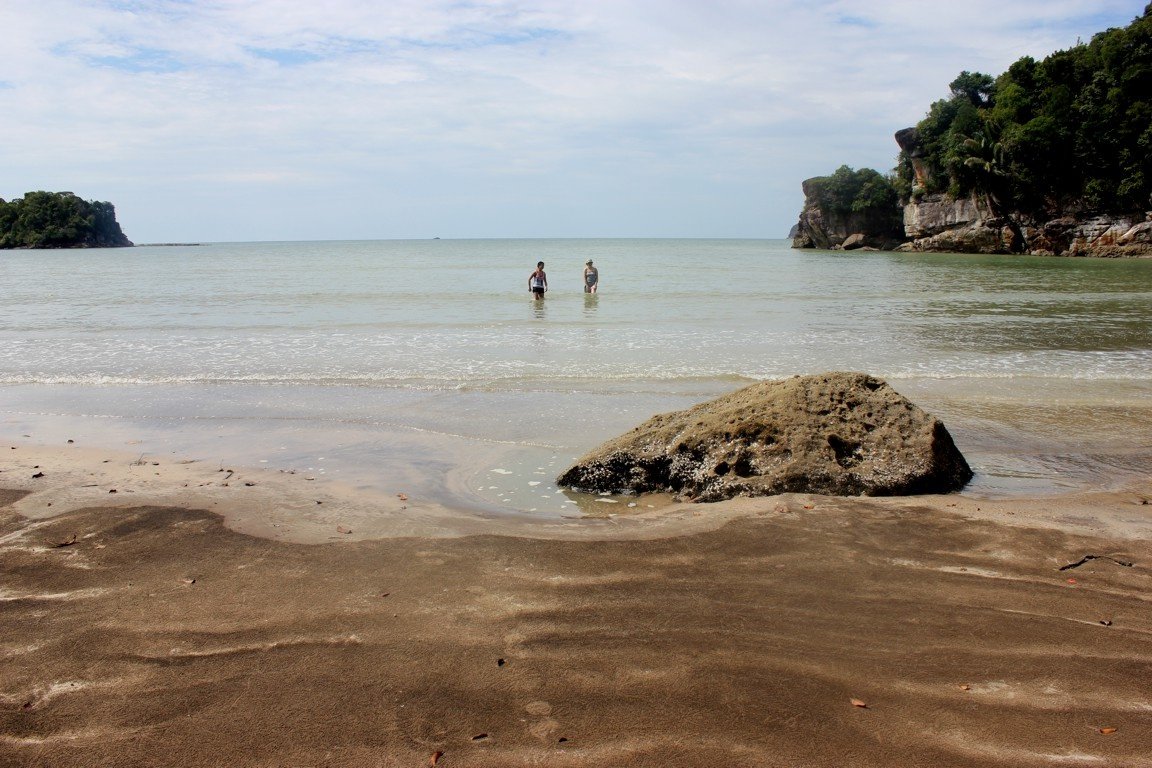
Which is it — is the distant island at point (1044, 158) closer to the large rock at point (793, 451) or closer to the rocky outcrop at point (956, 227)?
the rocky outcrop at point (956, 227)

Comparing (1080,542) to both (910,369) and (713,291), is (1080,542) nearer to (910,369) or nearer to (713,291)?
(910,369)

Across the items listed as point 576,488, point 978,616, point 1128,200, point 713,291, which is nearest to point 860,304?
point 713,291

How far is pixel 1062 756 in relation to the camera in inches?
97.3

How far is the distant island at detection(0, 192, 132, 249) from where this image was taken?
115 meters

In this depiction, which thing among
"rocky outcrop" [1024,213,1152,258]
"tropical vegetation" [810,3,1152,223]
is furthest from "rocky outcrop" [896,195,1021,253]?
"rocky outcrop" [1024,213,1152,258]

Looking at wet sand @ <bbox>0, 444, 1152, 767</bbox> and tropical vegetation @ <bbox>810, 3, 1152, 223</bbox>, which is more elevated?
tropical vegetation @ <bbox>810, 3, 1152, 223</bbox>

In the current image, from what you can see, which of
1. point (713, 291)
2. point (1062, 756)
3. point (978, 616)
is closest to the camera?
Answer: point (1062, 756)

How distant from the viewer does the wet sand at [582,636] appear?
262 cm

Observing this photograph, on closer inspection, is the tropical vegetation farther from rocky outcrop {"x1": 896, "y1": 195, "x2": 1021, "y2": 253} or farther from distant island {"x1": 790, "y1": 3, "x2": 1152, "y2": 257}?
rocky outcrop {"x1": 896, "y1": 195, "x2": 1021, "y2": 253}

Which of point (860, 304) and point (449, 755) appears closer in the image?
point (449, 755)

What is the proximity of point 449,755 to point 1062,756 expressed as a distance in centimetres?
202

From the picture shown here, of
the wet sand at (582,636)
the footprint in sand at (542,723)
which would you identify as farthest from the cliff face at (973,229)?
the footprint in sand at (542,723)

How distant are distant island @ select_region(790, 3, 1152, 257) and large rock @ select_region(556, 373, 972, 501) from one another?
178 ft

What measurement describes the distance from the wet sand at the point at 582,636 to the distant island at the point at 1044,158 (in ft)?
184
